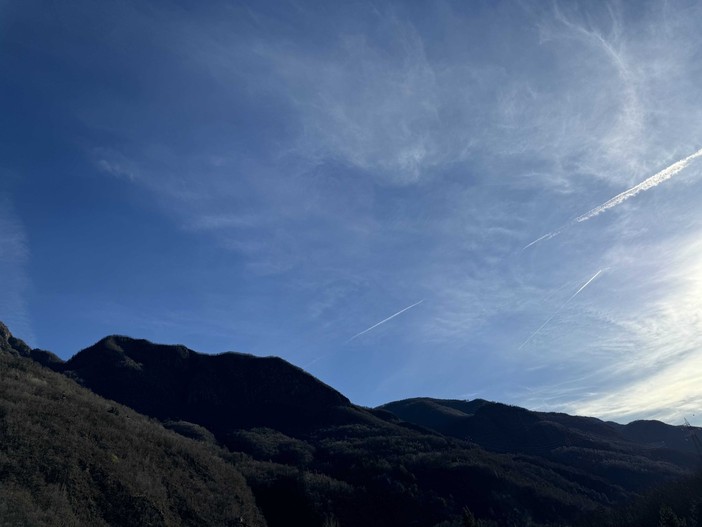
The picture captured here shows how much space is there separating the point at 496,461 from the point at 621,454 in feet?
205

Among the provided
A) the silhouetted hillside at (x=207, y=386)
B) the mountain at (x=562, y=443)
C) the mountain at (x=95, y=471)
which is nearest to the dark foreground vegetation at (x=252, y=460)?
the mountain at (x=95, y=471)

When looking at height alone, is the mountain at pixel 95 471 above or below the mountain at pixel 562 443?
below

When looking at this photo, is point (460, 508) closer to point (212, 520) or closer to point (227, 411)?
point (212, 520)

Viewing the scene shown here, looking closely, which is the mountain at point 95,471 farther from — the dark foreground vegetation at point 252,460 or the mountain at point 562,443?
the mountain at point 562,443

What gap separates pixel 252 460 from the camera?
7562 centimetres

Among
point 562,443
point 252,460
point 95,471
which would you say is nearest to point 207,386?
point 252,460

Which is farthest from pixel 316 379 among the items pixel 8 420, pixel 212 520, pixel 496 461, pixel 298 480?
pixel 8 420

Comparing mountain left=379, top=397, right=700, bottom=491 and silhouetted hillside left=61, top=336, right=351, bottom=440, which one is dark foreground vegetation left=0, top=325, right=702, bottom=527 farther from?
mountain left=379, top=397, right=700, bottom=491

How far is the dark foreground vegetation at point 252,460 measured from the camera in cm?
4262

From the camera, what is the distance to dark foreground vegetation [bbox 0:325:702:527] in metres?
42.6

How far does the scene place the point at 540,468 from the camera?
103812 mm

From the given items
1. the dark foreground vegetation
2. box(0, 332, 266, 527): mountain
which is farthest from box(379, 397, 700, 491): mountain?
box(0, 332, 266, 527): mountain

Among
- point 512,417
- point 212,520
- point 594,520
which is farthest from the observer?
point 512,417

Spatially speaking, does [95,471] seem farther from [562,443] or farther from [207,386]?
[562,443]
